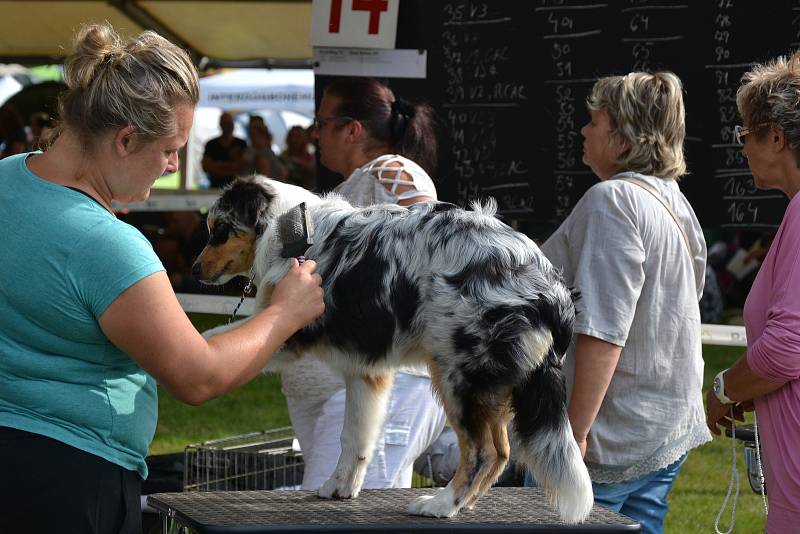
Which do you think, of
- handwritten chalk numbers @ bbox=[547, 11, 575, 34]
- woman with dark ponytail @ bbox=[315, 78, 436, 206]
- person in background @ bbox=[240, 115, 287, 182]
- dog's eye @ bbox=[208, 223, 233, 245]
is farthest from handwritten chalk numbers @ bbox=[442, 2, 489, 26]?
person in background @ bbox=[240, 115, 287, 182]

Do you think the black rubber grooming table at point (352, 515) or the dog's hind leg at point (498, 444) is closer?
the black rubber grooming table at point (352, 515)

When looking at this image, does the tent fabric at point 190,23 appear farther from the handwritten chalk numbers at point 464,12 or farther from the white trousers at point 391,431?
the white trousers at point 391,431

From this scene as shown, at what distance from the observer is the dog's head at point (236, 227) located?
317 cm

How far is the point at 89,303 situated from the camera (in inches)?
79.7

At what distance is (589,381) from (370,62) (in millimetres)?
2877

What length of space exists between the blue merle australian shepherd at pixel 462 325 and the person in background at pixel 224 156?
32.8 feet

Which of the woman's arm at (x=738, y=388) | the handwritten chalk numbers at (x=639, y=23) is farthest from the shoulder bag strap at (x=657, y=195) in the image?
the handwritten chalk numbers at (x=639, y=23)

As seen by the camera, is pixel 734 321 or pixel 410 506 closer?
pixel 410 506

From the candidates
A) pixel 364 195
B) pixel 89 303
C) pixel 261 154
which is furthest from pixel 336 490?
pixel 261 154

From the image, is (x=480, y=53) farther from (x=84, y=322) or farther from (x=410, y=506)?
(x=84, y=322)

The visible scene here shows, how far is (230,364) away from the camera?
216cm

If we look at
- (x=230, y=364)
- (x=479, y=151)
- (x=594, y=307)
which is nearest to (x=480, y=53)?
(x=479, y=151)

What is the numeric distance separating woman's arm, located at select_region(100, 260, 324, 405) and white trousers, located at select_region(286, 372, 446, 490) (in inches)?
53.4

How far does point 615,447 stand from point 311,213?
1.24 m
